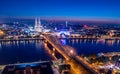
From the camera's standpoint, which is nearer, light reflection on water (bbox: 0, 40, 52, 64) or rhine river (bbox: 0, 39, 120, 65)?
light reflection on water (bbox: 0, 40, 52, 64)

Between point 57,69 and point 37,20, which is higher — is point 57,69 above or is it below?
below

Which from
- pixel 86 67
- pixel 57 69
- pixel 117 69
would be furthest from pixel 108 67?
pixel 57 69

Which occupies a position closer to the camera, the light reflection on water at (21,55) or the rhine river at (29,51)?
the light reflection on water at (21,55)

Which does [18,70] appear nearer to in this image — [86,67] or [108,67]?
[86,67]

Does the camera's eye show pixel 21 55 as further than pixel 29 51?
No

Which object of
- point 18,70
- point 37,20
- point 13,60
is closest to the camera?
point 18,70

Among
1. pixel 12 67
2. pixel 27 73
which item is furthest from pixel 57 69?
pixel 12 67

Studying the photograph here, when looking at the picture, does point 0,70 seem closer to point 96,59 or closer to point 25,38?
point 96,59

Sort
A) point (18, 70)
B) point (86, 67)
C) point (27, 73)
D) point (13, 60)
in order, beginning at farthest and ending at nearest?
point (13, 60) → point (86, 67) → point (18, 70) → point (27, 73)

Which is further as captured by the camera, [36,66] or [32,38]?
[32,38]
